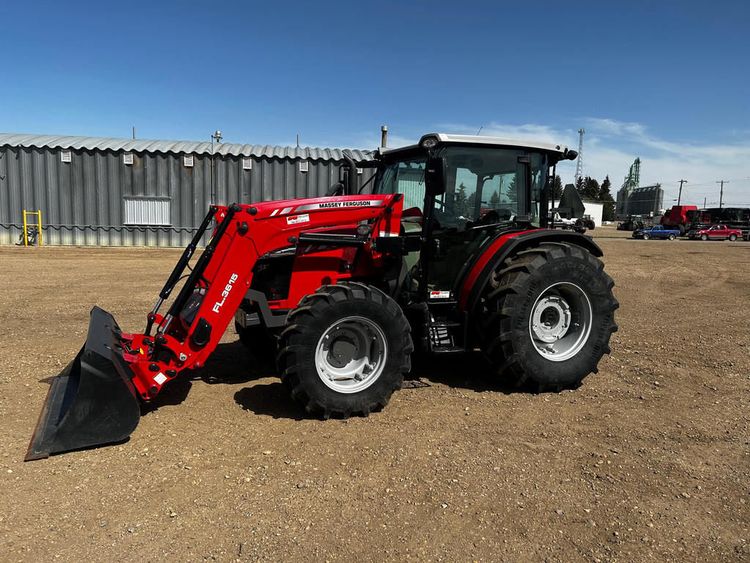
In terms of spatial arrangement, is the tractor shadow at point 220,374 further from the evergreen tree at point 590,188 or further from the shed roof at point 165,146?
the evergreen tree at point 590,188

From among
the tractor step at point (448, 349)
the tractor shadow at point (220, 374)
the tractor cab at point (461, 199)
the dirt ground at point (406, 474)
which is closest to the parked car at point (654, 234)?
the dirt ground at point (406, 474)

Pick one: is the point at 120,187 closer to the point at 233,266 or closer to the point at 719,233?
the point at 233,266

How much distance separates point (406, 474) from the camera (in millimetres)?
3420

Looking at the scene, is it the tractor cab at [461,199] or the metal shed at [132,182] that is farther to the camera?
the metal shed at [132,182]

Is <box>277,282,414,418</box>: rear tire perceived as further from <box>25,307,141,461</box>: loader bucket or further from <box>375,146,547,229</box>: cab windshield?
<box>375,146,547,229</box>: cab windshield

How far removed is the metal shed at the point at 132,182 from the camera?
16.8 meters

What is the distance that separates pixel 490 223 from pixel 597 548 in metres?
3.00

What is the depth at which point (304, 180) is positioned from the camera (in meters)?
18.2

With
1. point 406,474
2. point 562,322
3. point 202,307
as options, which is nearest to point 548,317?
point 562,322

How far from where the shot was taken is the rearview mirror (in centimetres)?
430

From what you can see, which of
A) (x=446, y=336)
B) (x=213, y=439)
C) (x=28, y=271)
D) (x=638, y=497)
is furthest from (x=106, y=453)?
(x=28, y=271)

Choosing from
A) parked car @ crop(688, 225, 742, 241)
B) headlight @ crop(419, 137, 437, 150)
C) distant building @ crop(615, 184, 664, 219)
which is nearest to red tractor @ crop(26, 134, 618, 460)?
headlight @ crop(419, 137, 437, 150)

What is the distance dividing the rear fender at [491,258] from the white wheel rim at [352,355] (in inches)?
40.2

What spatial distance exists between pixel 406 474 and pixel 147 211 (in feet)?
53.3
